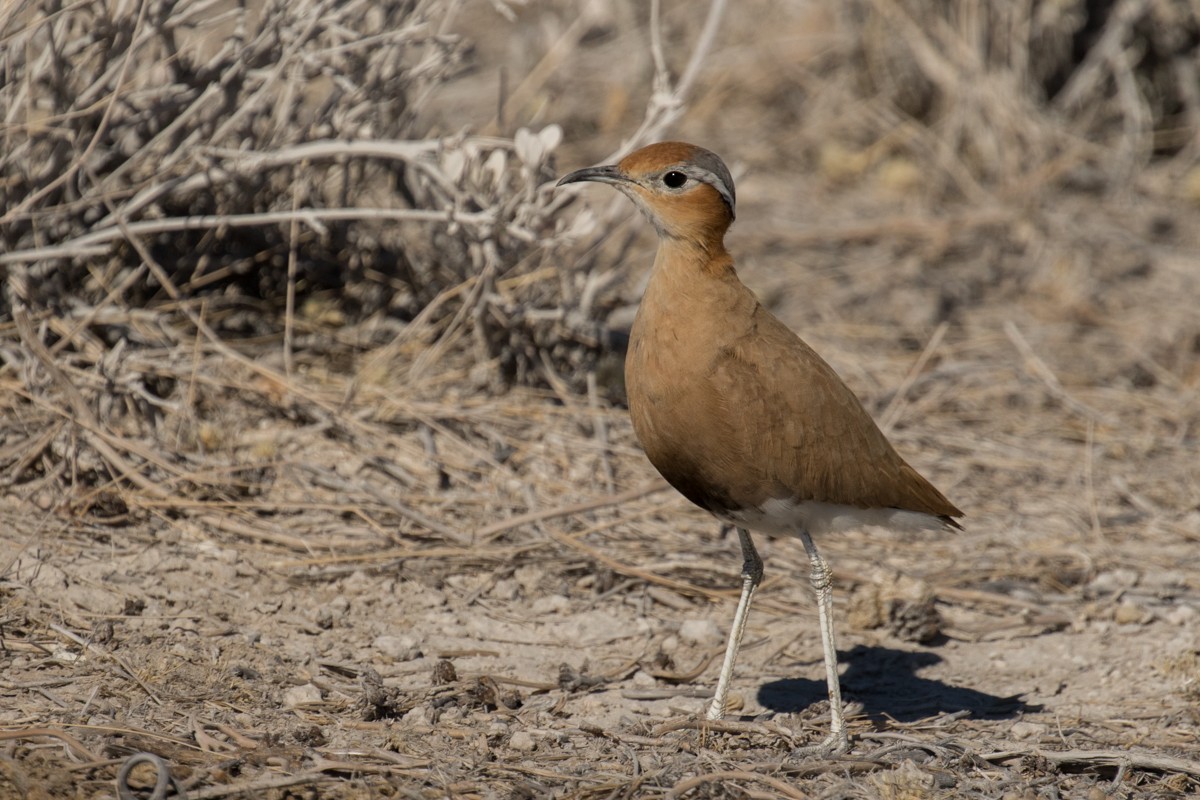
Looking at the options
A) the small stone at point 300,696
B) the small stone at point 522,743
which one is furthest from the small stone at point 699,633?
the small stone at point 300,696

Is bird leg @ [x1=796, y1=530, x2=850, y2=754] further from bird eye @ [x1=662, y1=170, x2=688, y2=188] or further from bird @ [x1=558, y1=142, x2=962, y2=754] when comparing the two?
bird eye @ [x1=662, y1=170, x2=688, y2=188]

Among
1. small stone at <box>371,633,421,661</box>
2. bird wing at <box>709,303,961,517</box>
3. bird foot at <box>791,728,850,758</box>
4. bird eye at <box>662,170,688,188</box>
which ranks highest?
bird eye at <box>662,170,688,188</box>

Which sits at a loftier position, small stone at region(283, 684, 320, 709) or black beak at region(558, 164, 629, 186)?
black beak at region(558, 164, 629, 186)

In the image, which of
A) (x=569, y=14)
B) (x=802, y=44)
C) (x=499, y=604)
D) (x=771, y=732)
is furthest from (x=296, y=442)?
(x=802, y=44)

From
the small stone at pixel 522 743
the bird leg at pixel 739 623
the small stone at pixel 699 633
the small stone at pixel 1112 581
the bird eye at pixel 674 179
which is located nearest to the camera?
the small stone at pixel 522 743

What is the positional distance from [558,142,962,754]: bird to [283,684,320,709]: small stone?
4.04 ft

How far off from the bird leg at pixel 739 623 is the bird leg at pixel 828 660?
229 millimetres

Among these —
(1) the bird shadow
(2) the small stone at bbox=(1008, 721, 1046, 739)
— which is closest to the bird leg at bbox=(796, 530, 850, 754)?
(1) the bird shadow

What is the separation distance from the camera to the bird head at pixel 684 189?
409 centimetres

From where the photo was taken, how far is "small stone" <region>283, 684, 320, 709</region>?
13.2 ft

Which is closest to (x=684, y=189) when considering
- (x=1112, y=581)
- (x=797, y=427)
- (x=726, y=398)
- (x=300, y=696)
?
(x=726, y=398)

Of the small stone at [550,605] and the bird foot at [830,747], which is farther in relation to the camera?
the small stone at [550,605]

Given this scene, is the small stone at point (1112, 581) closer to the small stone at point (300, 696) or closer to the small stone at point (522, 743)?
the small stone at point (522, 743)

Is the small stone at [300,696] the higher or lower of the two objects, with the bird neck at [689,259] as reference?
lower
